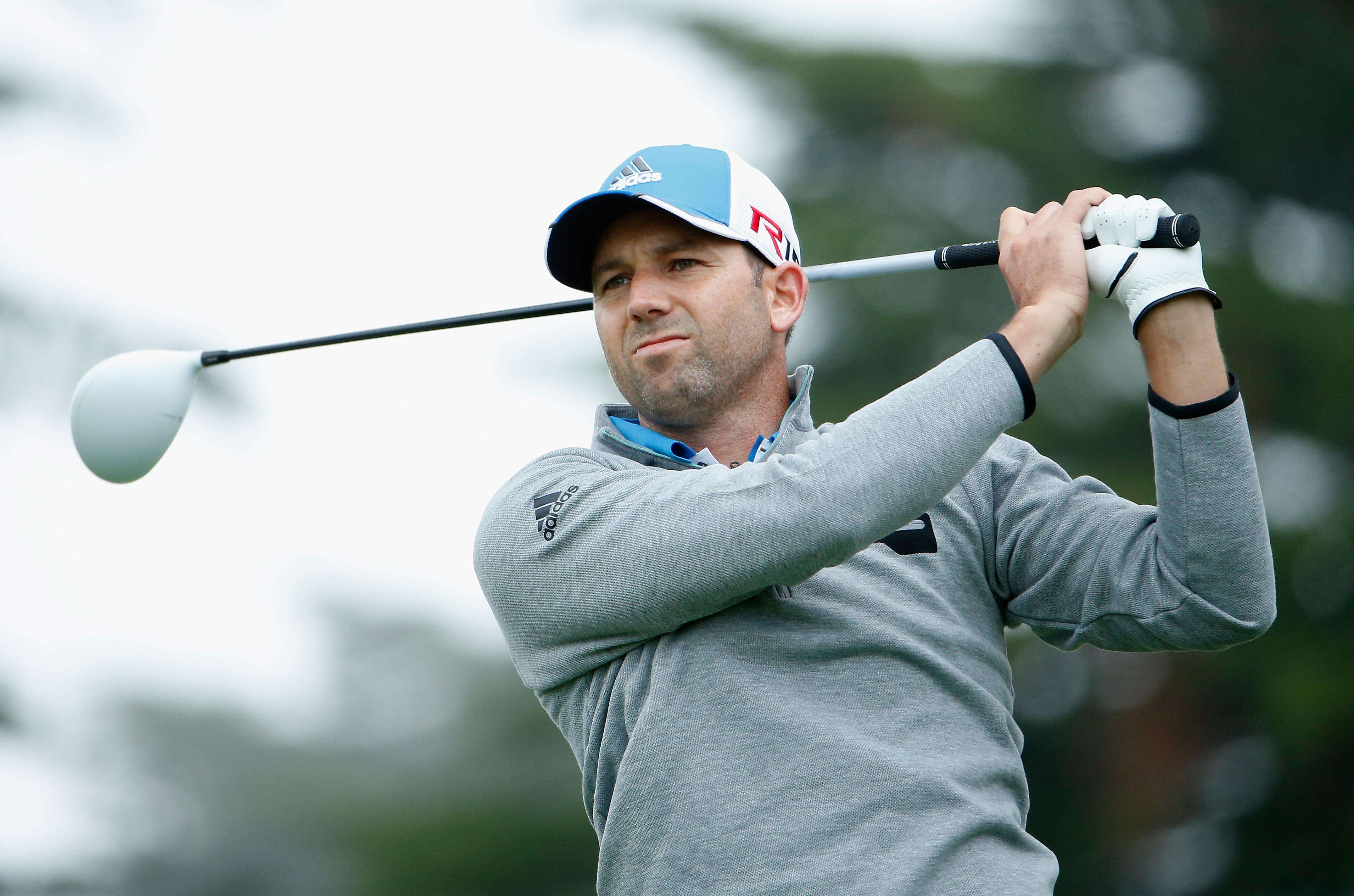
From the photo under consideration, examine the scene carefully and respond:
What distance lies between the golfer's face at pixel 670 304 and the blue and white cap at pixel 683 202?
0.10 ft

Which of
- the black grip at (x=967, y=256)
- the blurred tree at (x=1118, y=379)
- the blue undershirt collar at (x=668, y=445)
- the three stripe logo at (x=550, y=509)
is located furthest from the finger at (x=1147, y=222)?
the blurred tree at (x=1118, y=379)

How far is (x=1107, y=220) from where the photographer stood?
159 centimetres

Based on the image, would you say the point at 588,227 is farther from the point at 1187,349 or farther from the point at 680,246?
the point at 1187,349

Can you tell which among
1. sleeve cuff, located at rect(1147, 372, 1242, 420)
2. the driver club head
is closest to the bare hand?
sleeve cuff, located at rect(1147, 372, 1242, 420)

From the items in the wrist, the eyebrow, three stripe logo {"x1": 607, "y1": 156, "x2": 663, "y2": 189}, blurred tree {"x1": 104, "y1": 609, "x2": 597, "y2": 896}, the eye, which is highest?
three stripe logo {"x1": 607, "y1": 156, "x2": 663, "y2": 189}

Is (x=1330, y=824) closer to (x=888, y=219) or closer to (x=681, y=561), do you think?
(x=888, y=219)

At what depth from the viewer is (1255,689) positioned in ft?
18.8

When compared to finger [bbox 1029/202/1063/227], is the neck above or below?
below

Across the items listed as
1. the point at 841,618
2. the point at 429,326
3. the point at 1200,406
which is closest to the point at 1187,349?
the point at 1200,406

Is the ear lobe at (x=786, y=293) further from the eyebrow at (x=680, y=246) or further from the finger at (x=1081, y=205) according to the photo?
the finger at (x=1081, y=205)

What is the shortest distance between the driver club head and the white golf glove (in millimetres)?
1478

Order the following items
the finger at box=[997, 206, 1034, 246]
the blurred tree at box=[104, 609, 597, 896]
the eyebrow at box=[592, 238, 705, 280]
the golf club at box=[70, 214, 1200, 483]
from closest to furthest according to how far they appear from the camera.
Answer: the finger at box=[997, 206, 1034, 246], the eyebrow at box=[592, 238, 705, 280], the golf club at box=[70, 214, 1200, 483], the blurred tree at box=[104, 609, 597, 896]

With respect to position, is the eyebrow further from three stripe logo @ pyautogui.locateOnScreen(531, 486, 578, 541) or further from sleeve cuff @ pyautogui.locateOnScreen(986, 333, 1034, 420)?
sleeve cuff @ pyautogui.locateOnScreen(986, 333, 1034, 420)

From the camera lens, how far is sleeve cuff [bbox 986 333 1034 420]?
1448mm
